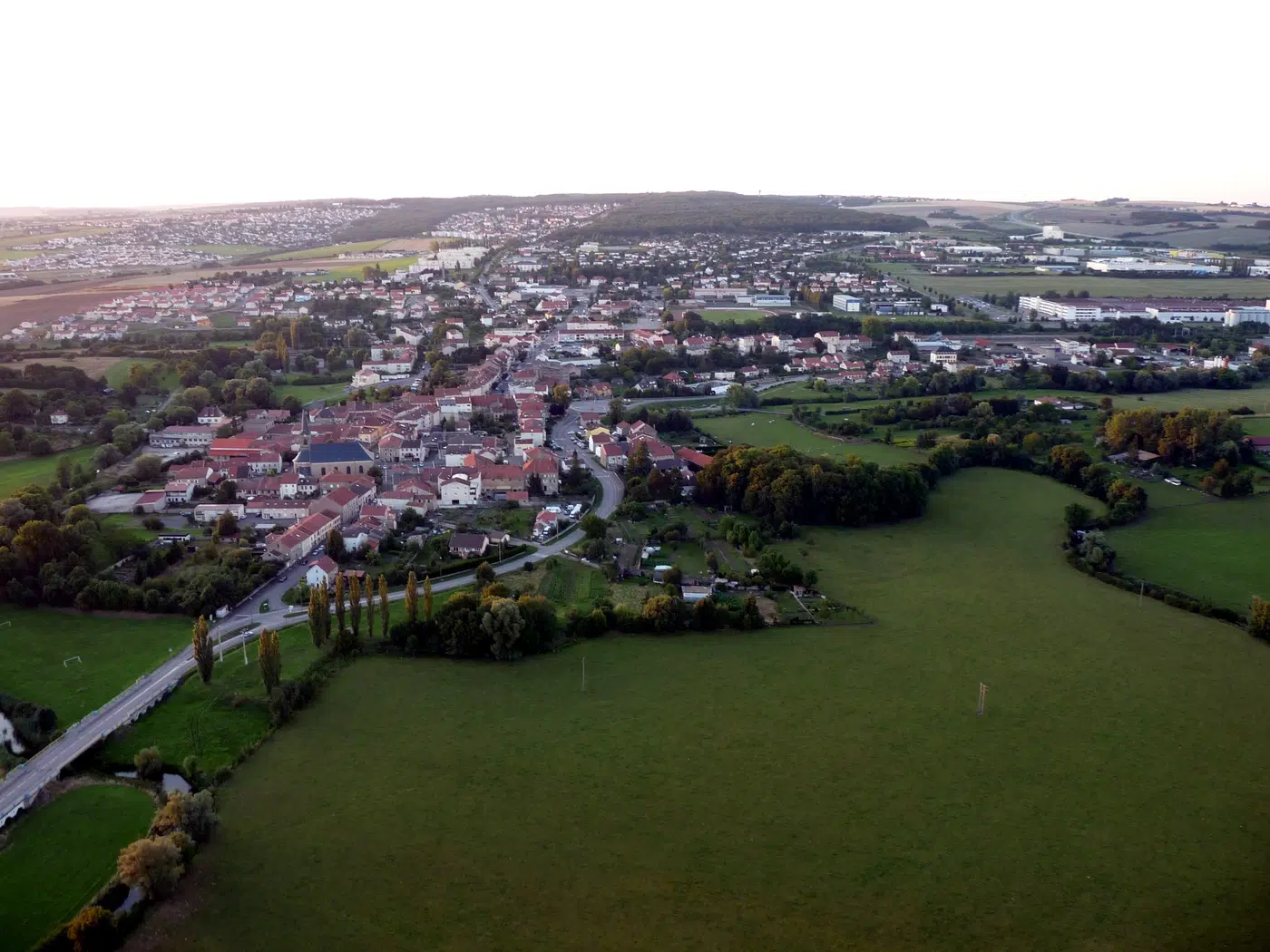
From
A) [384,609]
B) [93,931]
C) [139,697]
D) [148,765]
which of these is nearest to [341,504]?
[384,609]

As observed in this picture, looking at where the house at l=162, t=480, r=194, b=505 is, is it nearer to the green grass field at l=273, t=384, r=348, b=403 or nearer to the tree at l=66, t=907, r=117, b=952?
the green grass field at l=273, t=384, r=348, b=403

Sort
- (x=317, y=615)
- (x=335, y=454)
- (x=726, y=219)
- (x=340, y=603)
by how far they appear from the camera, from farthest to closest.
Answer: (x=726, y=219) < (x=335, y=454) < (x=340, y=603) < (x=317, y=615)

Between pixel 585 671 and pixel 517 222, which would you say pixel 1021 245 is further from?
pixel 585 671

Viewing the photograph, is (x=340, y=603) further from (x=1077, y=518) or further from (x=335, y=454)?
(x=1077, y=518)

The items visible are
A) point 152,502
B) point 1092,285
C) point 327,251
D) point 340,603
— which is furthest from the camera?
point 327,251

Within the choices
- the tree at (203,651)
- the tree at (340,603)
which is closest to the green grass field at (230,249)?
the tree at (340,603)
